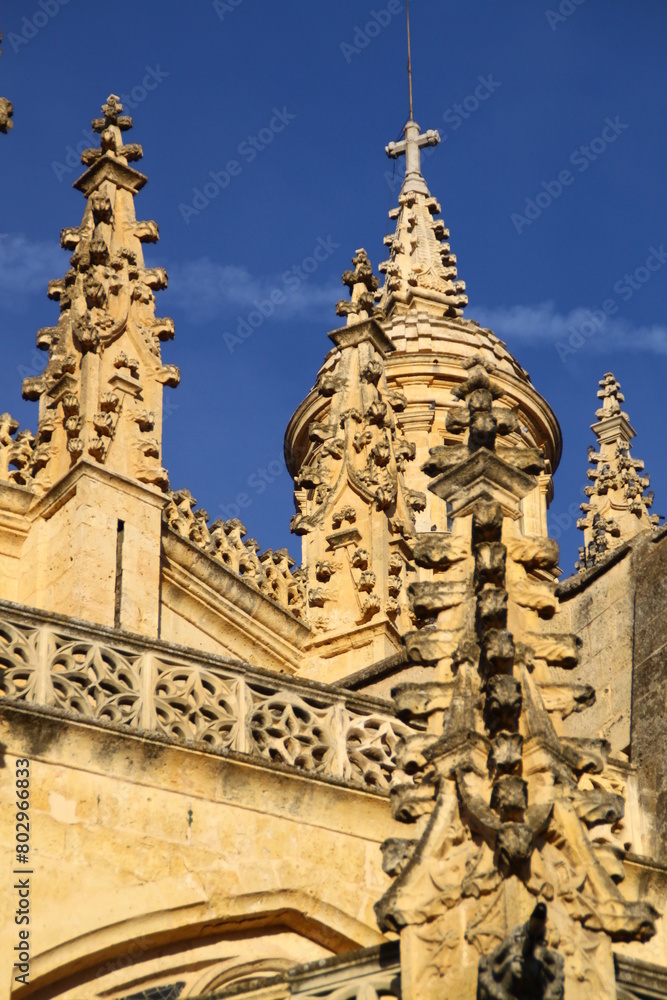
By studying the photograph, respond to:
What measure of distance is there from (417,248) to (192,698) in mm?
18461

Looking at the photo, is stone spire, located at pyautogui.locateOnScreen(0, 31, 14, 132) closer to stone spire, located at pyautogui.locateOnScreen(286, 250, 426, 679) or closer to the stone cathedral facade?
the stone cathedral facade

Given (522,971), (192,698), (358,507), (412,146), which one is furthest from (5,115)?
(412,146)

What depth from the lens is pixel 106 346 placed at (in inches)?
714

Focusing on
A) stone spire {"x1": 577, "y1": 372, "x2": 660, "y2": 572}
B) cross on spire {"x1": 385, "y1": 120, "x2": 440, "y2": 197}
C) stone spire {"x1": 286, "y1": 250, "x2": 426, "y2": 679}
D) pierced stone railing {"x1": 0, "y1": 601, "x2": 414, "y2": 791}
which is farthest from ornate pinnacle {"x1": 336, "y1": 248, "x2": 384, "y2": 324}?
cross on spire {"x1": 385, "y1": 120, "x2": 440, "y2": 197}

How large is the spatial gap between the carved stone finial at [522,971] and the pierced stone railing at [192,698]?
187 inches

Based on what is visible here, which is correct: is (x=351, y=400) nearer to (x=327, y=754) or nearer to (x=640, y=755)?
(x=640, y=755)

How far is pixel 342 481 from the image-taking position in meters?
Result: 19.5

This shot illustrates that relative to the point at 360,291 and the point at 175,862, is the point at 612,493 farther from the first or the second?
the point at 175,862

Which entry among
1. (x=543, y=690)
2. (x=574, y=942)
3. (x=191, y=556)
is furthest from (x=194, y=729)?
(x=191, y=556)

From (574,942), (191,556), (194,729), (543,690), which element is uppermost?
(191,556)

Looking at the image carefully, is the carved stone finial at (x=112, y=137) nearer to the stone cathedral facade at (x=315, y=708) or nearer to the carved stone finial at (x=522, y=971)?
the stone cathedral facade at (x=315, y=708)

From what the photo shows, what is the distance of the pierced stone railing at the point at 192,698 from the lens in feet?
40.9

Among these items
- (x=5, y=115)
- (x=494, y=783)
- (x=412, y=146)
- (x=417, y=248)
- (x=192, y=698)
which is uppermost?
(x=412, y=146)

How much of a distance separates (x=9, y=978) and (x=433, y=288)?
19347 millimetres
